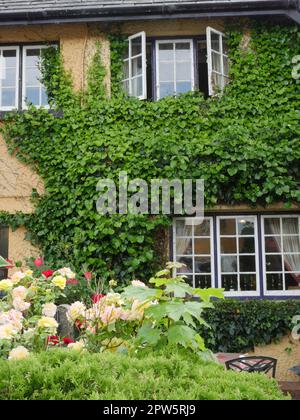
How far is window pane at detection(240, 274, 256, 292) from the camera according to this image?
9.22 m

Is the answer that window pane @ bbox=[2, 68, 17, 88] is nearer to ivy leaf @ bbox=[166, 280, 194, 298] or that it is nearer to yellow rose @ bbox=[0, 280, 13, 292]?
yellow rose @ bbox=[0, 280, 13, 292]

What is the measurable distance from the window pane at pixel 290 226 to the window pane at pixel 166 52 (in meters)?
3.75

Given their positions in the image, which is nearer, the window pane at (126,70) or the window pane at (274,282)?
the window pane at (274,282)

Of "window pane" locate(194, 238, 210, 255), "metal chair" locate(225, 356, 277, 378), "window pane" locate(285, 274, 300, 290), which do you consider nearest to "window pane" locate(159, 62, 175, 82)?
"window pane" locate(194, 238, 210, 255)

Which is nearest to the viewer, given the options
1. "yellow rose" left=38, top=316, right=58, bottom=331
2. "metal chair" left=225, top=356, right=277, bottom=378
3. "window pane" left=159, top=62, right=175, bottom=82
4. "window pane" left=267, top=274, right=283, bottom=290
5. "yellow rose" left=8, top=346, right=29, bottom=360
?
"yellow rose" left=8, top=346, right=29, bottom=360

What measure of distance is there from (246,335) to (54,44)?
646 centimetres

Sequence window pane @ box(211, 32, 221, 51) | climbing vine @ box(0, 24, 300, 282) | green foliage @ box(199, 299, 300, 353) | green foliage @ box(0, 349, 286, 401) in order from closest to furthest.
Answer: green foliage @ box(0, 349, 286, 401)
green foliage @ box(199, 299, 300, 353)
climbing vine @ box(0, 24, 300, 282)
window pane @ box(211, 32, 221, 51)

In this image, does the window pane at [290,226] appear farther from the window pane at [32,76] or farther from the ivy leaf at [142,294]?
the ivy leaf at [142,294]

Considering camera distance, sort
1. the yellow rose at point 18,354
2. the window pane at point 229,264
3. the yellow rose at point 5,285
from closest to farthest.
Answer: the yellow rose at point 18,354, the yellow rose at point 5,285, the window pane at point 229,264

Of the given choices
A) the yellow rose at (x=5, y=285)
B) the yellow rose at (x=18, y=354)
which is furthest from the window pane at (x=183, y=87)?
the yellow rose at (x=18, y=354)

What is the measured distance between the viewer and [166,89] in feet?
32.8

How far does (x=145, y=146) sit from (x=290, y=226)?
2.91 metres

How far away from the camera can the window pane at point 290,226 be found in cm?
935

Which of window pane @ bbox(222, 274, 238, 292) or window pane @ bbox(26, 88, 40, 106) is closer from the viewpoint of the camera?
window pane @ bbox(222, 274, 238, 292)
